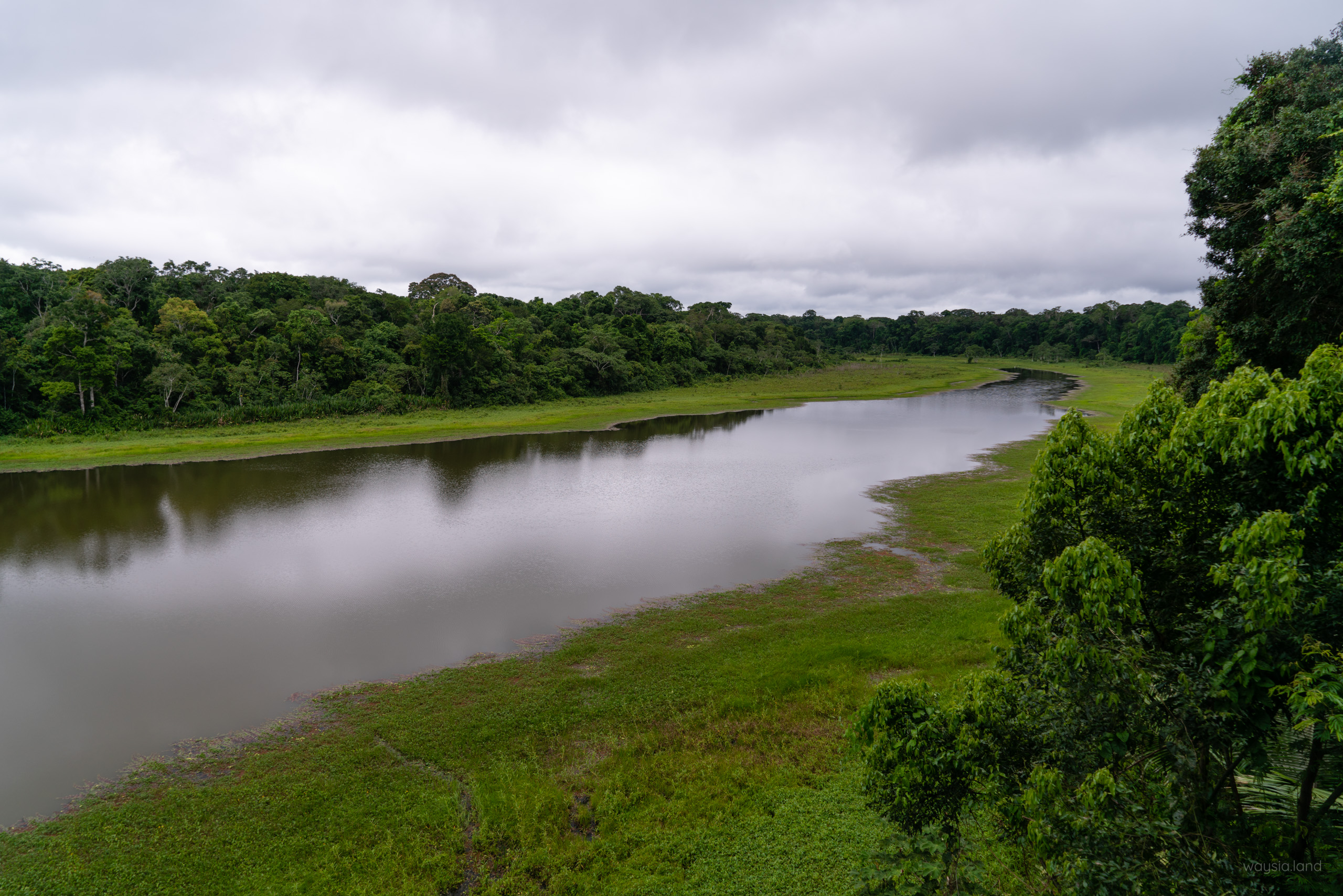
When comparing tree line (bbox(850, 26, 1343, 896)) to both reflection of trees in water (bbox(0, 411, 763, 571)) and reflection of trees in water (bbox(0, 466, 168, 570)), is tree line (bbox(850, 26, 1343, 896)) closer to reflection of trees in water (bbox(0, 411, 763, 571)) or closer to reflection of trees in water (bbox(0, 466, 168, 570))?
reflection of trees in water (bbox(0, 411, 763, 571))

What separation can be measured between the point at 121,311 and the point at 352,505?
39674 mm

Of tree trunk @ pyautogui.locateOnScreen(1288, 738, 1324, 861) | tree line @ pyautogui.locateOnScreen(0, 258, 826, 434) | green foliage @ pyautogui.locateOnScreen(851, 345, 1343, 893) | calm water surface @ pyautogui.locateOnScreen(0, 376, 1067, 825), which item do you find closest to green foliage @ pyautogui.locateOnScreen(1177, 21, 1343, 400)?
green foliage @ pyautogui.locateOnScreen(851, 345, 1343, 893)

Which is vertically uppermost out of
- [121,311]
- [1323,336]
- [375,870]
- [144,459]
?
[121,311]

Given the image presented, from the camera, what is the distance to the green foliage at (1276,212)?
29.0ft

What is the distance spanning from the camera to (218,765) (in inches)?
377

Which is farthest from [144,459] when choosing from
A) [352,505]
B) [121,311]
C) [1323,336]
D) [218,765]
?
[1323,336]

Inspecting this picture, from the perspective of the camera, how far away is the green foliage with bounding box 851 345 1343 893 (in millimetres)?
3836

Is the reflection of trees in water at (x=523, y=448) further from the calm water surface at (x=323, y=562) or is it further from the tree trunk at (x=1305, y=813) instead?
the tree trunk at (x=1305, y=813)

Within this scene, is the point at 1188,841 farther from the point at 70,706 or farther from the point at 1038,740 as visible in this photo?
the point at 70,706

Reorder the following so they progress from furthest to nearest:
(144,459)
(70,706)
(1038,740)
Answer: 1. (144,459)
2. (70,706)
3. (1038,740)

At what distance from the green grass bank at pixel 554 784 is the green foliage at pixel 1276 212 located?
7.22 m

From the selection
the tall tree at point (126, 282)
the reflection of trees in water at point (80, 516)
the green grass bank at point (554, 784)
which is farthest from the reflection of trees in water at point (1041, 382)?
the tall tree at point (126, 282)

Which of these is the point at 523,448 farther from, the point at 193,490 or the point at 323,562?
the point at 323,562

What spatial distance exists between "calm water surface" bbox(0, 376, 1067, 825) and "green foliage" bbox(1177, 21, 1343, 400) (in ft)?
36.9
